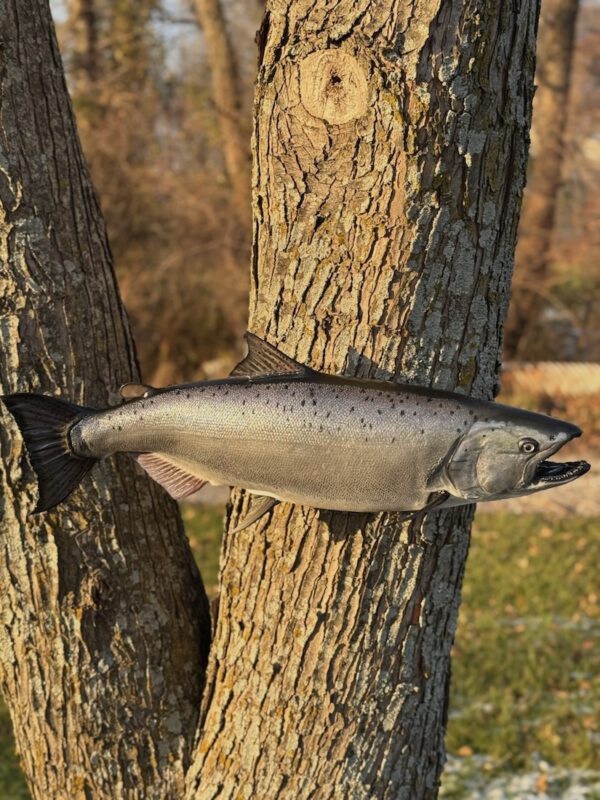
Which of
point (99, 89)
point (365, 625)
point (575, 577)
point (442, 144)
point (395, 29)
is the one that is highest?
point (99, 89)

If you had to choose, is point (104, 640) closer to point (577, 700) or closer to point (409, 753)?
point (409, 753)

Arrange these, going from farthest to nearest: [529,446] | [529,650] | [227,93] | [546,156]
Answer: [546,156]
[227,93]
[529,650]
[529,446]

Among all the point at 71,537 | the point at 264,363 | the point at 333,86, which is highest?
the point at 333,86

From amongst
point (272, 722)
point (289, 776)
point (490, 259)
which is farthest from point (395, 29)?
point (289, 776)

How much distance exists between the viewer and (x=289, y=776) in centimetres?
203

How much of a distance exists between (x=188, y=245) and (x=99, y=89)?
2255 millimetres

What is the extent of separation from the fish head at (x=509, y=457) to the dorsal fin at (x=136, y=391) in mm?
634

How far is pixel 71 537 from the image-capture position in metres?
2.10

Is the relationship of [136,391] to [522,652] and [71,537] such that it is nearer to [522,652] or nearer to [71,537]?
[71,537]

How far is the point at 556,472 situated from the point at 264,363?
629mm

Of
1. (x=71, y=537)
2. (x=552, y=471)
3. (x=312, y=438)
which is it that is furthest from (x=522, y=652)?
(x=312, y=438)

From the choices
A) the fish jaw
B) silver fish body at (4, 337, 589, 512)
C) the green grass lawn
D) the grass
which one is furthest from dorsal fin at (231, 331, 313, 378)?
the grass

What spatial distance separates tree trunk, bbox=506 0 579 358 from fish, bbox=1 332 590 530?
9.82 meters

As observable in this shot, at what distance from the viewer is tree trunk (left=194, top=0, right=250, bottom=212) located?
1040 centimetres
